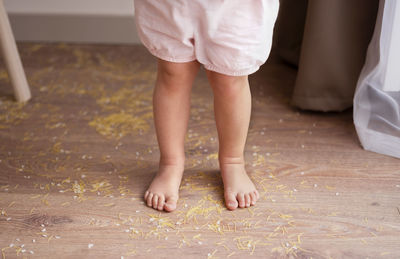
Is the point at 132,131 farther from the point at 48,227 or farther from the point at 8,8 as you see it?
the point at 8,8

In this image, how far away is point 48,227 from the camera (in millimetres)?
893

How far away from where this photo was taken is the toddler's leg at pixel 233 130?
0.89 metres

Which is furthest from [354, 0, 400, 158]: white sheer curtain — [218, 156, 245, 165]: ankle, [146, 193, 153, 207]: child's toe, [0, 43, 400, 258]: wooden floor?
[146, 193, 153, 207]: child's toe

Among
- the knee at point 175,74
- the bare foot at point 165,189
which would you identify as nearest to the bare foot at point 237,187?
the bare foot at point 165,189

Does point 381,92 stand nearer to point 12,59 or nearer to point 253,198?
point 253,198

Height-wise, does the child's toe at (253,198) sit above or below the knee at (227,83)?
below

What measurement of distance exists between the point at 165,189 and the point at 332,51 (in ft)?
2.06

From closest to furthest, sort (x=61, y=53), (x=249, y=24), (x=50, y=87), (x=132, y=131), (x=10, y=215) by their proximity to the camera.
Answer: (x=249, y=24) → (x=10, y=215) → (x=132, y=131) → (x=50, y=87) → (x=61, y=53)

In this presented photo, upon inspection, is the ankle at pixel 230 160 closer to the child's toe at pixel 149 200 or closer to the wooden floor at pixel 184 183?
the wooden floor at pixel 184 183

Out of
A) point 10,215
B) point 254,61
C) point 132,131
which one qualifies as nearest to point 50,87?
point 132,131

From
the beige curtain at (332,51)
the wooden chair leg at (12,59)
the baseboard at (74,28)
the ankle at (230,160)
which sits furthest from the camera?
the baseboard at (74,28)

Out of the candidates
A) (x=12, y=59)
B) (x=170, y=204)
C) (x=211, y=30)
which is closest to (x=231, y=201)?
(x=170, y=204)

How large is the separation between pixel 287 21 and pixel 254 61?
0.79 meters

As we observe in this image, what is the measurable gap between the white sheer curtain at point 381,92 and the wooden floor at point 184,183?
0.05 metres
